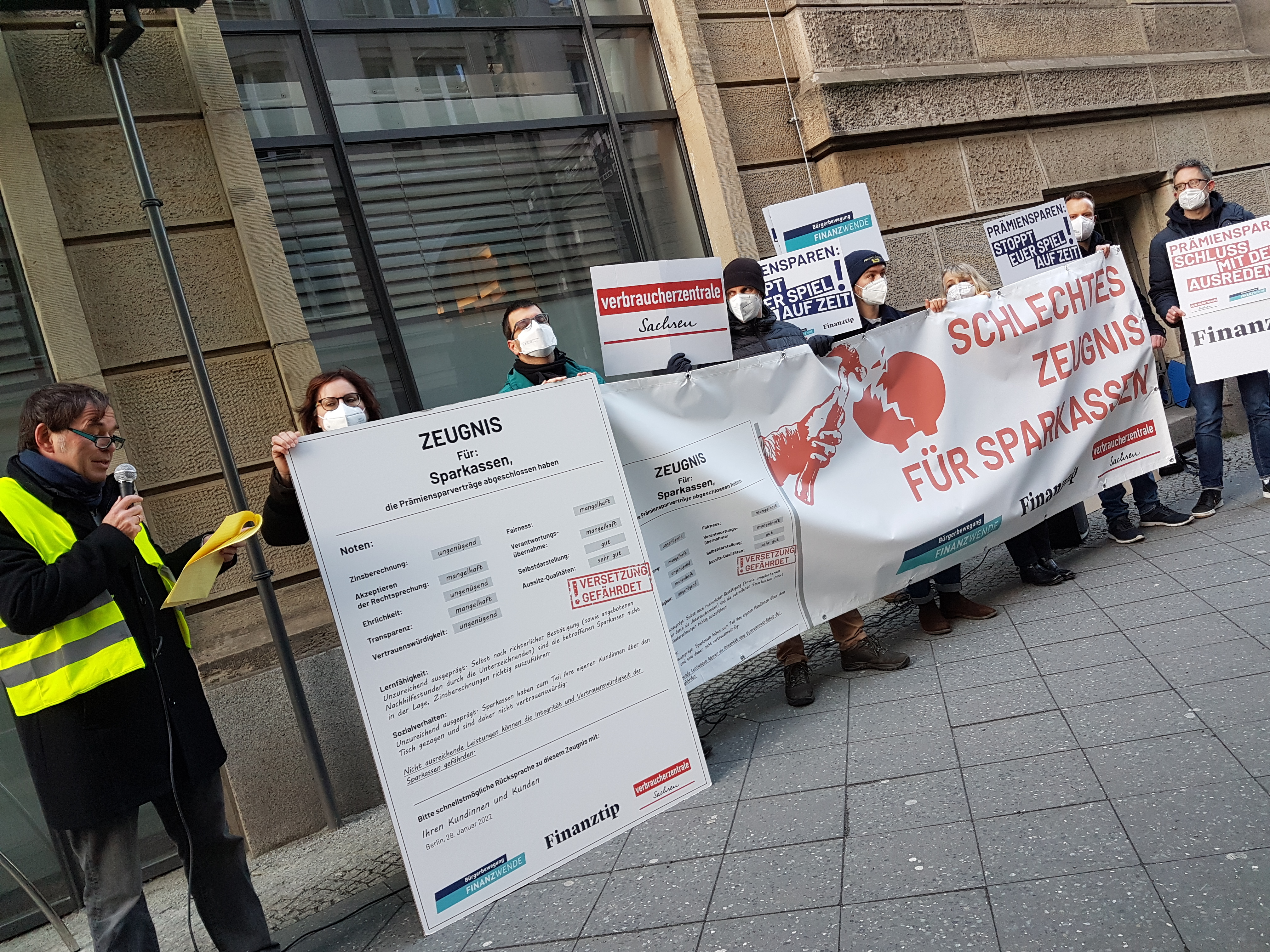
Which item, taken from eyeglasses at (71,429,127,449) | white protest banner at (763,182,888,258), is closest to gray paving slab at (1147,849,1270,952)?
eyeglasses at (71,429,127,449)

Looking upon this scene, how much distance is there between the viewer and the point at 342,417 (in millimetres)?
3002

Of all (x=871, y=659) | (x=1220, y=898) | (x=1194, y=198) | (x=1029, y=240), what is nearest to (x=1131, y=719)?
(x=1220, y=898)

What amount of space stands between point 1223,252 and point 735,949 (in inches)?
197

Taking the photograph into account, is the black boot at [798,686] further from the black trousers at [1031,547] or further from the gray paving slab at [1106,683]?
the black trousers at [1031,547]

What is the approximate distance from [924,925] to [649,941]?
2.45 ft

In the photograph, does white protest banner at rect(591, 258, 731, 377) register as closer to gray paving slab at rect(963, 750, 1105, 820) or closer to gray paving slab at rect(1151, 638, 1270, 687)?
gray paving slab at rect(963, 750, 1105, 820)

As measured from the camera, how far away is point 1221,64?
328 inches

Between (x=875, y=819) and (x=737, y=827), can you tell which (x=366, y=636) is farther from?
(x=875, y=819)

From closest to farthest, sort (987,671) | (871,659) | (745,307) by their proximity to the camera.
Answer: (987,671), (871,659), (745,307)

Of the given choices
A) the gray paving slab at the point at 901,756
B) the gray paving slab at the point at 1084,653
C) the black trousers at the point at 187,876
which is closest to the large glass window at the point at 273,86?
the black trousers at the point at 187,876

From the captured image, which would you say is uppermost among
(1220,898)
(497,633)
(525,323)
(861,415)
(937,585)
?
(525,323)

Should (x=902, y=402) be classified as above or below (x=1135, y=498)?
above

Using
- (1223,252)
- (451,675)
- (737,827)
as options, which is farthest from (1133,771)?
(1223,252)

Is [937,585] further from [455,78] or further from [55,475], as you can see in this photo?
[455,78]
